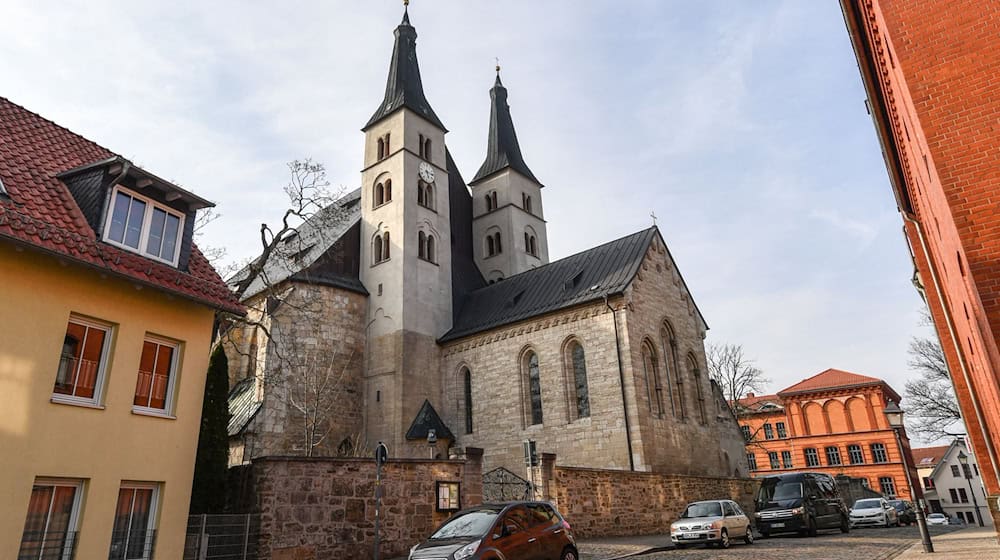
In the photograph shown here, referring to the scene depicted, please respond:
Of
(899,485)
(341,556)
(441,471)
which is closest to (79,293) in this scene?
(341,556)

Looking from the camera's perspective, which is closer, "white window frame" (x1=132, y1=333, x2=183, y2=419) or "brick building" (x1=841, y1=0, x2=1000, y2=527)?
"brick building" (x1=841, y1=0, x2=1000, y2=527)

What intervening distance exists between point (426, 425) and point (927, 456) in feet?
298

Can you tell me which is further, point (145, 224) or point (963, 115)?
point (145, 224)

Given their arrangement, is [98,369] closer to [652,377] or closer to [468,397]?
[468,397]

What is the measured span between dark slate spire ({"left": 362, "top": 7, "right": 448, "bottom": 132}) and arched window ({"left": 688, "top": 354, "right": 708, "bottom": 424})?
1777cm

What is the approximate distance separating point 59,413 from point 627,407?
17149 mm

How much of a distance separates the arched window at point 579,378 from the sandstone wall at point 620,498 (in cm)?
386

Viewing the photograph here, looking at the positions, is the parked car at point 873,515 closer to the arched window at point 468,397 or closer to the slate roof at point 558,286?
the slate roof at point 558,286

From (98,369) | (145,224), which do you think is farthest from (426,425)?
(98,369)

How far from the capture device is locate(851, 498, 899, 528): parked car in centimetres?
2478

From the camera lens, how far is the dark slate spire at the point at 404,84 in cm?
3309

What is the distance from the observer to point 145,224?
11852 millimetres

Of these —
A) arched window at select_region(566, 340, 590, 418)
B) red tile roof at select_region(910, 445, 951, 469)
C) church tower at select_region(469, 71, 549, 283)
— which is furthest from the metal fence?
red tile roof at select_region(910, 445, 951, 469)

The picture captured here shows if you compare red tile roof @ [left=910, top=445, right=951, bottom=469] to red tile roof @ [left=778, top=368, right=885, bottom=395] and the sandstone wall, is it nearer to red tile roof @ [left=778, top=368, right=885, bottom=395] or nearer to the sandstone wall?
red tile roof @ [left=778, top=368, right=885, bottom=395]
